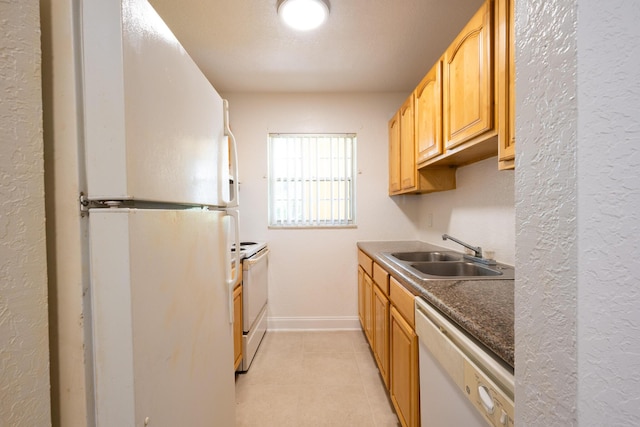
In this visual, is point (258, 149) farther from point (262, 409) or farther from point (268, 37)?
point (262, 409)

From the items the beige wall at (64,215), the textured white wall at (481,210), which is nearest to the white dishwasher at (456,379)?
the textured white wall at (481,210)

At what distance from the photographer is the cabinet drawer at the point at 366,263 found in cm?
213

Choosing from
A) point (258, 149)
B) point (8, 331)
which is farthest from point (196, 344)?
point (258, 149)

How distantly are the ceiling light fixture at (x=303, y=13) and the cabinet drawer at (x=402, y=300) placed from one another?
5.52 feet

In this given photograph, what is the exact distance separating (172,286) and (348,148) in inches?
94.2

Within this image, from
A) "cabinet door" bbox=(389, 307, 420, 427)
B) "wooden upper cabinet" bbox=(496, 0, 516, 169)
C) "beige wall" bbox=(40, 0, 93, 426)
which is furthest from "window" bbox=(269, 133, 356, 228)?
"beige wall" bbox=(40, 0, 93, 426)

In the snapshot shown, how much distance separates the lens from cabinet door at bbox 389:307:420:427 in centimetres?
→ 114

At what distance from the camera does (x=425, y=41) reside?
1910 mm

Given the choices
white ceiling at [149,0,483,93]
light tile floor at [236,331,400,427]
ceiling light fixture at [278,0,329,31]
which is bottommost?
light tile floor at [236,331,400,427]

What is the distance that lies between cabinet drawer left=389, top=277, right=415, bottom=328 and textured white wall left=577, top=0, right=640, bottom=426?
0.88 m

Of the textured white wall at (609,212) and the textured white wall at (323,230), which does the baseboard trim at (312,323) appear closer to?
the textured white wall at (323,230)

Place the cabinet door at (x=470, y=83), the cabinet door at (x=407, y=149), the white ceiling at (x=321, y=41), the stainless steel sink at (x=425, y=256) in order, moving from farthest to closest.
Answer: the cabinet door at (x=407, y=149), the stainless steel sink at (x=425, y=256), the white ceiling at (x=321, y=41), the cabinet door at (x=470, y=83)

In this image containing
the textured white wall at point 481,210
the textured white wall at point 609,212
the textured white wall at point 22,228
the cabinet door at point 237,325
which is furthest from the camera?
the cabinet door at point 237,325

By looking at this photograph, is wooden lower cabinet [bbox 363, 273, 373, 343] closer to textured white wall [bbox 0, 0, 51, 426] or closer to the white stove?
the white stove
